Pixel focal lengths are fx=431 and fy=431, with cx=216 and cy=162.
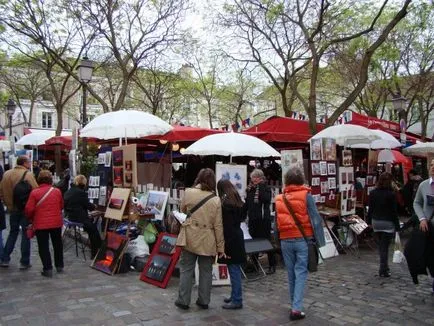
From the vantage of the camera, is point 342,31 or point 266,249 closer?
point 266,249

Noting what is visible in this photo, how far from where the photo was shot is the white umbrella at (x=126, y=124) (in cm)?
803

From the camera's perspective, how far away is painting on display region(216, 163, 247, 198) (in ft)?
26.2

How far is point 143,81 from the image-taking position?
1035 inches

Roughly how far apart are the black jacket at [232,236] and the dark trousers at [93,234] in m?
3.41

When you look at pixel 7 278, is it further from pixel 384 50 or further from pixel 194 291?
pixel 384 50

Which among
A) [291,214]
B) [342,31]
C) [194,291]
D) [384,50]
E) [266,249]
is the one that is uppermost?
[342,31]

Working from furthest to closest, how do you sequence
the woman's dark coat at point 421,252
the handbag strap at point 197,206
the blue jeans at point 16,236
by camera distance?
the blue jeans at point 16,236, the woman's dark coat at point 421,252, the handbag strap at point 197,206

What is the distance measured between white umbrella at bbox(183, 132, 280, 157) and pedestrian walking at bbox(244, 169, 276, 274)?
961mm

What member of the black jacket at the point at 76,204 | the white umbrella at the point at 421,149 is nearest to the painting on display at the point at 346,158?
the white umbrella at the point at 421,149

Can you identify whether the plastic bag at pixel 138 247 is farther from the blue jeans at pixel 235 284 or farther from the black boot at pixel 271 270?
the blue jeans at pixel 235 284

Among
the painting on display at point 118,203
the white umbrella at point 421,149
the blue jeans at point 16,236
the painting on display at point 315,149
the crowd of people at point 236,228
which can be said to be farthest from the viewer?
the white umbrella at point 421,149

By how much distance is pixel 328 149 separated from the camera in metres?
9.23

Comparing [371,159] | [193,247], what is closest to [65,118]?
[371,159]

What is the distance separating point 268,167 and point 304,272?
9.74m
